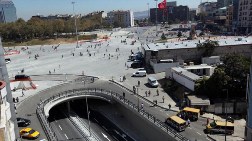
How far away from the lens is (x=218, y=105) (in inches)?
1656

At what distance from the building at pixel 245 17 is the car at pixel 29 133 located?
111289mm

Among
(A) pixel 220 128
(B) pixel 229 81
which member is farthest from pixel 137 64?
(A) pixel 220 128

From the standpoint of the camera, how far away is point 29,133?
108ft

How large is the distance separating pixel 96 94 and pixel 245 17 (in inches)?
3890

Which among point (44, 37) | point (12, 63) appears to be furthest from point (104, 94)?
point (44, 37)

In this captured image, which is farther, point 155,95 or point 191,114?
point 155,95

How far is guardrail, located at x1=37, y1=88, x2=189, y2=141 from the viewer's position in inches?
1300

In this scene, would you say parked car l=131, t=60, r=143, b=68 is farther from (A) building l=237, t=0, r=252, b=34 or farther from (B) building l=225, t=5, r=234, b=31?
(B) building l=225, t=5, r=234, b=31

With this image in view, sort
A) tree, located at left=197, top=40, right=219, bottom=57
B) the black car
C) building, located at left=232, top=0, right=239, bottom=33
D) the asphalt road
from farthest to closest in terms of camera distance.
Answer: building, located at left=232, top=0, right=239, bottom=33
tree, located at left=197, top=40, right=219, bottom=57
the black car
the asphalt road

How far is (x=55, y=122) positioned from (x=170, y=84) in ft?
68.8

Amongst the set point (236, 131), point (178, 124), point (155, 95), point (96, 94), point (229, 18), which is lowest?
point (236, 131)

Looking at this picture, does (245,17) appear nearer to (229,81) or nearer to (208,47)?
(208,47)

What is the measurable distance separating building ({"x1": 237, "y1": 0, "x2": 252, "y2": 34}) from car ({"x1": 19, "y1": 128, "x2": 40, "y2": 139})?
111 metres

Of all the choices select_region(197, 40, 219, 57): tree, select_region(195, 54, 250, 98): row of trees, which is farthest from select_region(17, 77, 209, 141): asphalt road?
select_region(197, 40, 219, 57): tree
